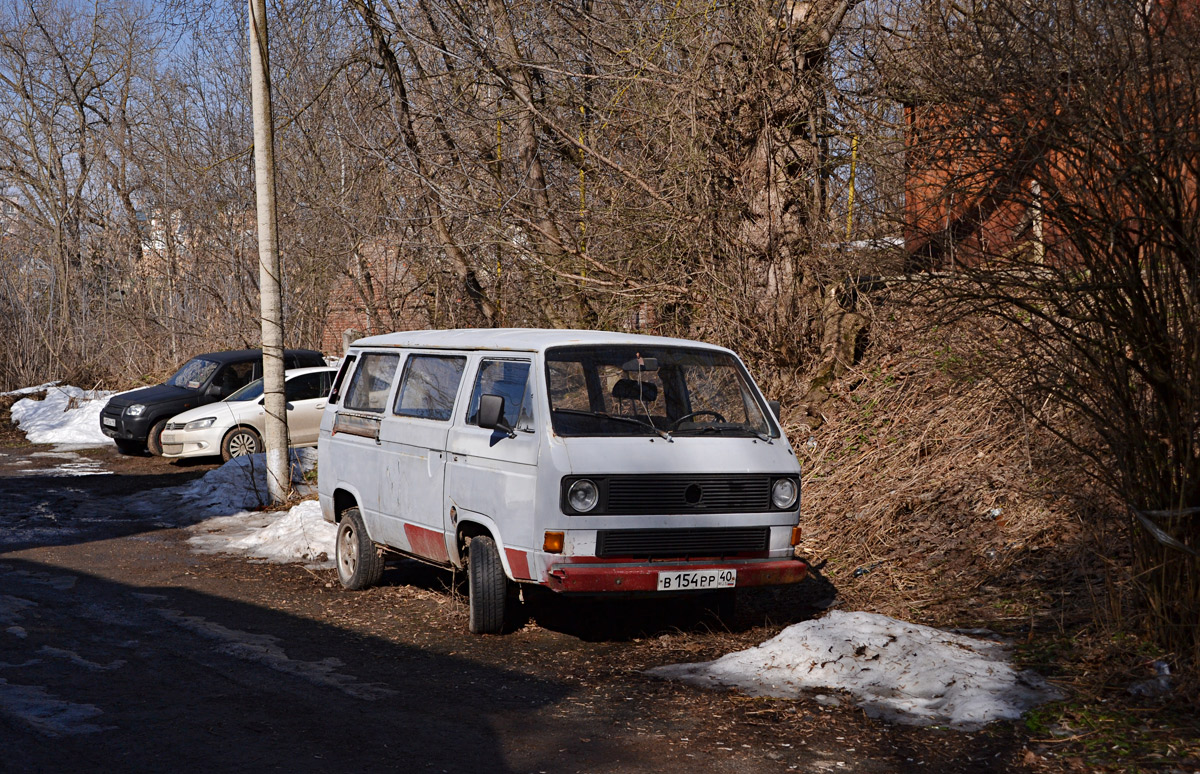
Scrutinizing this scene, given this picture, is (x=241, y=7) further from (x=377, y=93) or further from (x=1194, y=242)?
(x=1194, y=242)

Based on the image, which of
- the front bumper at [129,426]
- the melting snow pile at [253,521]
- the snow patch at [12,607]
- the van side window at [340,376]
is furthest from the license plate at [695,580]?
the front bumper at [129,426]

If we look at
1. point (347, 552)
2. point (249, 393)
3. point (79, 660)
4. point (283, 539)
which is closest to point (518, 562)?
point (79, 660)

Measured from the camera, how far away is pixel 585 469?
6.78 m

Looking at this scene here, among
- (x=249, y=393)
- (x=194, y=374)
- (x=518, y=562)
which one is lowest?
(x=518, y=562)

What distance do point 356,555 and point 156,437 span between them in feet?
37.2

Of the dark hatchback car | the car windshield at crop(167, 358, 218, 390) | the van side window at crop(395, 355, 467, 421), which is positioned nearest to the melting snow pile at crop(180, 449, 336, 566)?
the van side window at crop(395, 355, 467, 421)

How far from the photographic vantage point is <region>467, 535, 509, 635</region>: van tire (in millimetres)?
7324

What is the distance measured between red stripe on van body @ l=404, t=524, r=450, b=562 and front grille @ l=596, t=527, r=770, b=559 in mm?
1529

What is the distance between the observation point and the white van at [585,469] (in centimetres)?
682

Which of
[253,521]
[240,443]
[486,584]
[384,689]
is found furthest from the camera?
[240,443]

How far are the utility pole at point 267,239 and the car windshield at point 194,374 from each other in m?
6.39

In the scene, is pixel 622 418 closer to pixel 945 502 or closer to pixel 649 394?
pixel 649 394

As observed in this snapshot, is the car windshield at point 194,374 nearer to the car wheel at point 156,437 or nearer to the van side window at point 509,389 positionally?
the car wheel at point 156,437

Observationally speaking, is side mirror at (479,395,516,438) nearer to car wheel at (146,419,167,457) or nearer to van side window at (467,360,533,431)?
van side window at (467,360,533,431)
